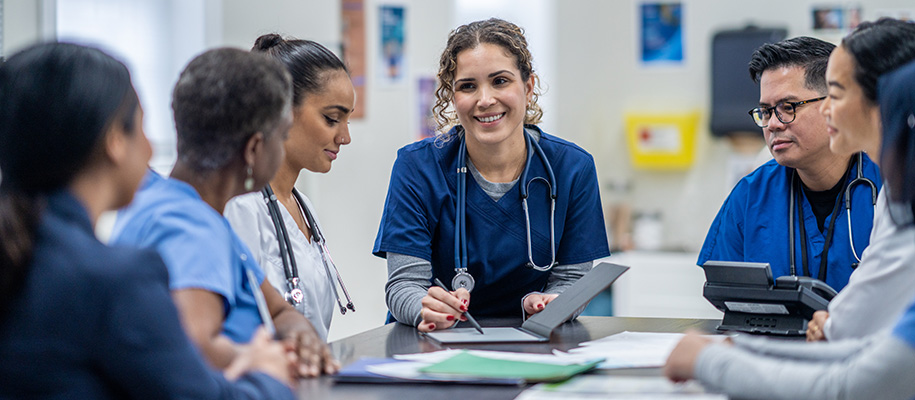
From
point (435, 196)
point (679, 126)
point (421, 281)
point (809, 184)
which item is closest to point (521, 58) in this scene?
point (435, 196)

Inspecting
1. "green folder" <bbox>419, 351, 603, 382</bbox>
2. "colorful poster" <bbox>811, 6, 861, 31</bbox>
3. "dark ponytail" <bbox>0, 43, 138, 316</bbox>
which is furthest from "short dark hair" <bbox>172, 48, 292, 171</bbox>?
"colorful poster" <bbox>811, 6, 861, 31</bbox>

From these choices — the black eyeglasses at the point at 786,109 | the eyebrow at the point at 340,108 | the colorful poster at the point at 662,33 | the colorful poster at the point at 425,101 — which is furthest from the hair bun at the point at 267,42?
the colorful poster at the point at 662,33

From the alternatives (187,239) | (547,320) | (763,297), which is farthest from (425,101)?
(187,239)

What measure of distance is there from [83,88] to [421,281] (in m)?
1.13

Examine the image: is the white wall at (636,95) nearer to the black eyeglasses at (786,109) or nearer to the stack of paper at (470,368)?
the black eyeglasses at (786,109)

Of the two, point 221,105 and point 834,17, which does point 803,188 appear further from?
point 834,17

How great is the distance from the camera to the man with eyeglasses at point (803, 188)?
1.96m

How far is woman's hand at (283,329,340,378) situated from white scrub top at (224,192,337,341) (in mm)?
352

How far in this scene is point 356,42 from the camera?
3.67 m

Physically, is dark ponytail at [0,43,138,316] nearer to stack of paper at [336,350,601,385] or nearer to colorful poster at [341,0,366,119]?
stack of paper at [336,350,601,385]

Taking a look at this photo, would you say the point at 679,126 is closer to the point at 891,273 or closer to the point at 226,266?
the point at 891,273

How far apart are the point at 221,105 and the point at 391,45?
267cm

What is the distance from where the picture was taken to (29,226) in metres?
0.88

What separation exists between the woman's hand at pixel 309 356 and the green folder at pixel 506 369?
0.47 ft
